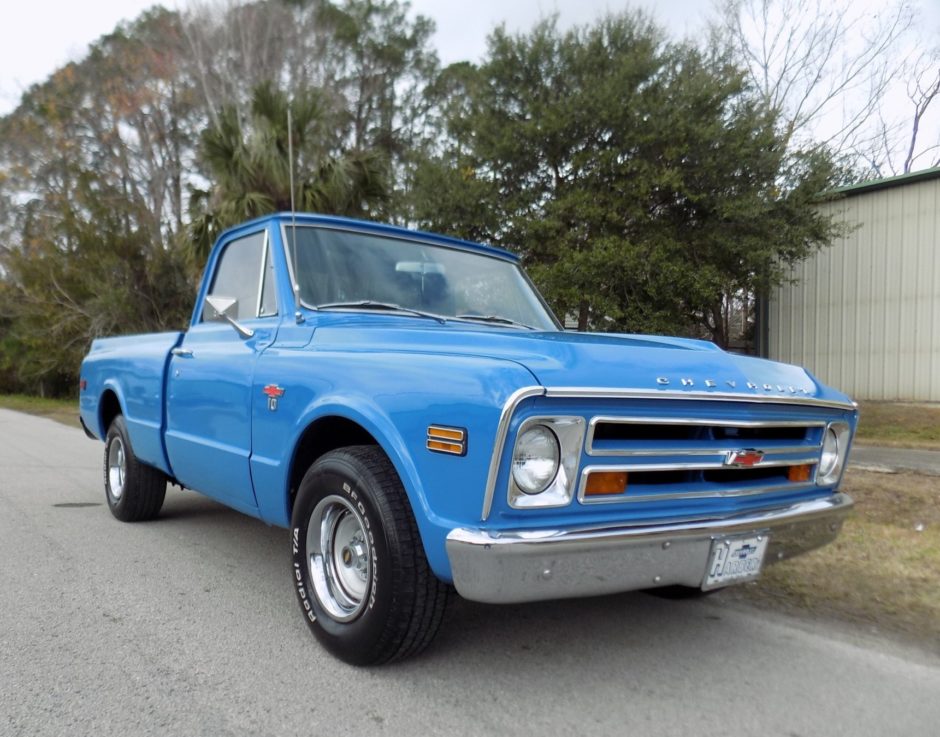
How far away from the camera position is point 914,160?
23734 millimetres

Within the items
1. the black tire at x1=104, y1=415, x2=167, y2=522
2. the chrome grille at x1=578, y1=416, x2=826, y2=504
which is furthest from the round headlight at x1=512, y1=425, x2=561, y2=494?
the black tire at x1=104, y1=415, x2=167, y2=522

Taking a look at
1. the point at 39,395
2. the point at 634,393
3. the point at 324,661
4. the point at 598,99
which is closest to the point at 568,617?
the point at 324,661

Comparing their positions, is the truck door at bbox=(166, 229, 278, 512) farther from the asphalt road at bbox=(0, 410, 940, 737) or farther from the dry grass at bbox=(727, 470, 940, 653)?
the dry grass at bbox=(727, 470, 940, 653)

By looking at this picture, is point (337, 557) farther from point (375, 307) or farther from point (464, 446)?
point (375, 307)

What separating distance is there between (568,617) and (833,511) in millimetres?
1287

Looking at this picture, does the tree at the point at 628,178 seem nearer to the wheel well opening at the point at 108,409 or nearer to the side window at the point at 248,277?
the wheel well opening at the point at 108,409

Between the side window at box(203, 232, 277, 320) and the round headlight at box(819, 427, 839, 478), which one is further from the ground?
the side window at box(203, 232, 277, 320)

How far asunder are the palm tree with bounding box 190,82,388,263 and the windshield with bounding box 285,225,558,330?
952cm

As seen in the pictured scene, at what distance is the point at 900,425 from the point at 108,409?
37.7 feet

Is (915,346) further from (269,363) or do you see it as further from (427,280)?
(269,363)

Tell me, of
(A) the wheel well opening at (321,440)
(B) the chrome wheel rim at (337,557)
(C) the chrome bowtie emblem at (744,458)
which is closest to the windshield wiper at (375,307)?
Answer: (A) the wheel well opening at (321,440)

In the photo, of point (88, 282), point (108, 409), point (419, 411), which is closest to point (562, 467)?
point (419, 411)

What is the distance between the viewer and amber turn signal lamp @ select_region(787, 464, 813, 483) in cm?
322

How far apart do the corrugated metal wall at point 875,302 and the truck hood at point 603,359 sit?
1220 cm
